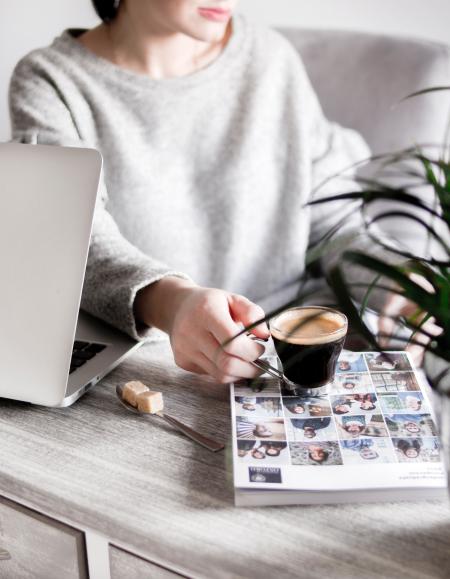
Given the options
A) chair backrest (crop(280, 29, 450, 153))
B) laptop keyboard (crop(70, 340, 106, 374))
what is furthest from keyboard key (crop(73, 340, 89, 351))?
chair backrest (crop(280, 29, 450, 153))

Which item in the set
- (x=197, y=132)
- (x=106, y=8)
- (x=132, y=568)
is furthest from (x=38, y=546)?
(x=106, y=8)

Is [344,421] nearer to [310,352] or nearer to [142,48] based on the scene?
[310,352]

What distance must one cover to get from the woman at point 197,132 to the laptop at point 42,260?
30 cm

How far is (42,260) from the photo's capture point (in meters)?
0.74

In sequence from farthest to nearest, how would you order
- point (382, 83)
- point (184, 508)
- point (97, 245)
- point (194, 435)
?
point (382, 83), point (97, 245), point (194, 435), point (184, 508)

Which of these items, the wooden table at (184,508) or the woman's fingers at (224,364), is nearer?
the wooden table at (184,508)

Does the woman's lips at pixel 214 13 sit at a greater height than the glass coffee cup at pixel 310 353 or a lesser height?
greater

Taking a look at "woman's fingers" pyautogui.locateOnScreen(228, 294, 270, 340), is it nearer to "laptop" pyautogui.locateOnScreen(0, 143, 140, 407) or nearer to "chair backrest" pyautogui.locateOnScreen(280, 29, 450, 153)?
"laptop" pyautogui.locateOnScreen(0, 143, 140, 407)

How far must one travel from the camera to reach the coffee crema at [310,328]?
2.41 ft

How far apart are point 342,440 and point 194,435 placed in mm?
148

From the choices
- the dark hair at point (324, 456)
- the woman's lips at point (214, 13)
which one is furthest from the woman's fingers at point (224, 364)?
the woman's lips at point (214, 13)

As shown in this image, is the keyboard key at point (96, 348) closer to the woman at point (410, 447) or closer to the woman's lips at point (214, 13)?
the woman at point (410, 447)

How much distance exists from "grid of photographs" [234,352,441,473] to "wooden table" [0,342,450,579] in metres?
0.04

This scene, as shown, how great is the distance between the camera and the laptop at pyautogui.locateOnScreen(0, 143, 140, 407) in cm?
72
